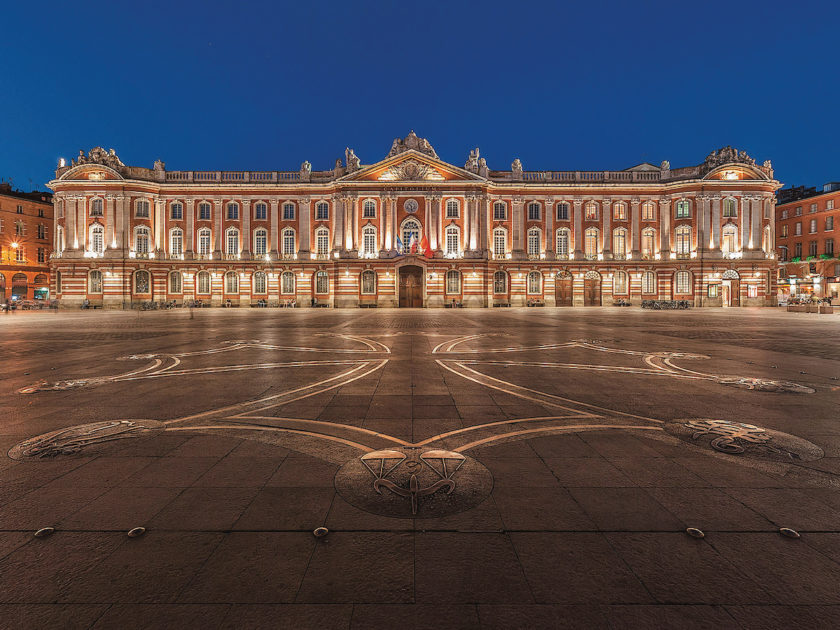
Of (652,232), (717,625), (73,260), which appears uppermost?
(652,232)

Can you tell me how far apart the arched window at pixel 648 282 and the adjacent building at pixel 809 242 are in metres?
20.9

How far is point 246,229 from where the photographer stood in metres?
46.8

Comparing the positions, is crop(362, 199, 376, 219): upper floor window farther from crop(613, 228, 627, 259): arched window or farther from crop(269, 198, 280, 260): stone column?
crop(613, 228, 627, 259): arched window

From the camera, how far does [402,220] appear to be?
4497 cm

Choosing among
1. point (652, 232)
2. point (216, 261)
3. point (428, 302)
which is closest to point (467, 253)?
point (428, 302)

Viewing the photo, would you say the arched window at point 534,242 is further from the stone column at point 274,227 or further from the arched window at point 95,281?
the arched window at point 95,281

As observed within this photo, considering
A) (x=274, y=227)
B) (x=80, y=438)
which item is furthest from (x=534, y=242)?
(x=80, y=438)

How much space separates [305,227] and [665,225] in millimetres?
41316

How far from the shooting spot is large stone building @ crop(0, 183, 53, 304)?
175ft

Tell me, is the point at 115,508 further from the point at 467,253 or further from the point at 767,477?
the point at 467,253

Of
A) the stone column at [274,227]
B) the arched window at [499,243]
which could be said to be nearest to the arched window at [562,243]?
the arched window at [499,243]

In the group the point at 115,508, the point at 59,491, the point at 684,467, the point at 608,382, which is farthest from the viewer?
the point at 608,382

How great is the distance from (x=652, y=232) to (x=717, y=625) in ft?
172

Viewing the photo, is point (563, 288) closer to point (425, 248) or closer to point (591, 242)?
point (591, 242)
